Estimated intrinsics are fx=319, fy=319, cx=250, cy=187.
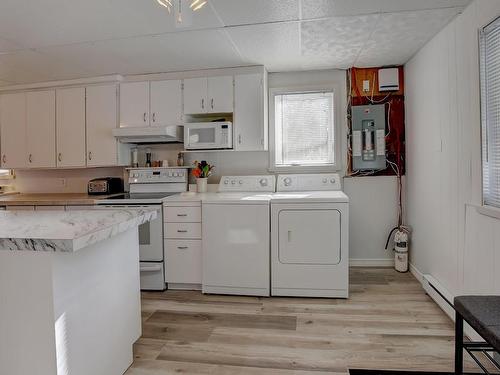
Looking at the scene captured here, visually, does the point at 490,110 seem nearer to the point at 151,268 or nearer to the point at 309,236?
the point at 309,236

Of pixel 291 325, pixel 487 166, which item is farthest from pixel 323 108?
pixel 291 325

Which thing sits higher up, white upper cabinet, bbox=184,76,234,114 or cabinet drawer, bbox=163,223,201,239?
white upper cabinet, bbox=184,76,234,114

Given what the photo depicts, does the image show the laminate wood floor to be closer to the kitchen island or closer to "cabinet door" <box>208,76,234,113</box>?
the kitchen island

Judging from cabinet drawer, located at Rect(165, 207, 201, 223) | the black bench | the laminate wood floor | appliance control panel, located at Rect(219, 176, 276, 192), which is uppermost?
appliance control panel, located at Rect(219, 176, 276, 192)

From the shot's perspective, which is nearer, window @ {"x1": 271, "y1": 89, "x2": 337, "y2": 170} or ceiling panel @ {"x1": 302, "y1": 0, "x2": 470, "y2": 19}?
ceiling panel @ {"x1": 302, "y1": 0, "x2": 470, "y2": 19}

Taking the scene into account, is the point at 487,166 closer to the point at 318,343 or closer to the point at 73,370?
the point at 318,343

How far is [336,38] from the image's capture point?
8.68 feet

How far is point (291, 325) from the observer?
230cm

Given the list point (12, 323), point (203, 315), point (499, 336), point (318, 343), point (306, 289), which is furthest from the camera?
point (306, 289)

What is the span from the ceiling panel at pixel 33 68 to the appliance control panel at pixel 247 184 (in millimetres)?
1902

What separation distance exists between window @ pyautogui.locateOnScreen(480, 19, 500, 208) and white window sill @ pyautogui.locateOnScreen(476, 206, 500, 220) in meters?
0.04

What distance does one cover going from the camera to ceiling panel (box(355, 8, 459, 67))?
2.28 metres

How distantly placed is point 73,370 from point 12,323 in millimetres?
321

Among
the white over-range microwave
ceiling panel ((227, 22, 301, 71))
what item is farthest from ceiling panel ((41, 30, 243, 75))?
the white over-range microwave
